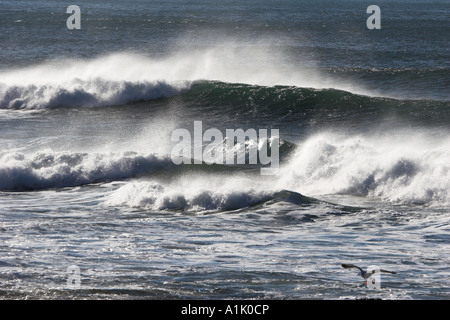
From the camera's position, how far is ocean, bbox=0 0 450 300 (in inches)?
430

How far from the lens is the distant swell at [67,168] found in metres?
18.1

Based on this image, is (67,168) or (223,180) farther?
(67,168)

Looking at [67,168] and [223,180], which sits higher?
[67,168]

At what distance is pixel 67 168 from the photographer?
1873cm

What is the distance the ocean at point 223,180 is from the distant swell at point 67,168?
48 mm

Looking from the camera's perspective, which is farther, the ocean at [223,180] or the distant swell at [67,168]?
the distant swell at [67,168]

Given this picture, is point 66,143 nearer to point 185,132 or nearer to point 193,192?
point 185,132

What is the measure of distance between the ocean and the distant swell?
48mm

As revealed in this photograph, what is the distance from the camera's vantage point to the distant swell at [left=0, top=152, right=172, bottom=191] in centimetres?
1806

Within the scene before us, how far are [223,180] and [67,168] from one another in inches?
148

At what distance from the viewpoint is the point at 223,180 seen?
61.0ft

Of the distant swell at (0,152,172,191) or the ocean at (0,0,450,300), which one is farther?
the distant swell at (0,152,172,191)

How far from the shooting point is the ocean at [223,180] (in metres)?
10.9
